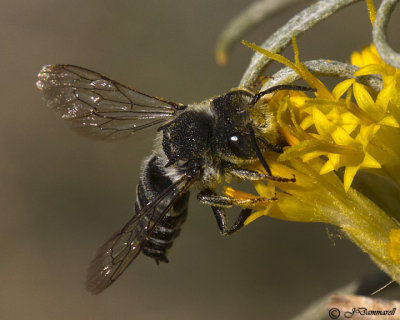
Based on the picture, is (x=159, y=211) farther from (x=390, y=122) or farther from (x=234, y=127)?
(x=390, y=122)

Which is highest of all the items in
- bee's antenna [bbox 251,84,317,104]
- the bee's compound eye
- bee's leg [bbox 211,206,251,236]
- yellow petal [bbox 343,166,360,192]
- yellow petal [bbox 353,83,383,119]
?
bee's antenna [bbox 251,84,317,104]

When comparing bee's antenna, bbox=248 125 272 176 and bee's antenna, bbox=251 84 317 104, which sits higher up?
bee's antenna, bbox=251 84 317 104

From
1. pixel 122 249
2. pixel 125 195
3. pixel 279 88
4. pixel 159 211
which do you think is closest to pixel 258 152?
pixel 279 88

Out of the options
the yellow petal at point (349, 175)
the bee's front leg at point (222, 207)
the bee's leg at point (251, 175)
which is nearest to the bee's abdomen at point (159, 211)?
the bee's front leg at point (222, 207)

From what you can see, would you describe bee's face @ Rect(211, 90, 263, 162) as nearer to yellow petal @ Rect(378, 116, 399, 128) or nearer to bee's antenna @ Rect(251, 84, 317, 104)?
bee's antenna @ Rect(251, 84, 317, 104)

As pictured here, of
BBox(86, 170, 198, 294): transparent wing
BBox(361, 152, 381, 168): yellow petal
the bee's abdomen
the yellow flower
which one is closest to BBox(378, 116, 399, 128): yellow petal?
the yellow flower

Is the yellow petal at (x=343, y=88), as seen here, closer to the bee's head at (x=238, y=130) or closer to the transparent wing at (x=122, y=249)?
the bee's head at (x=238, y=130)

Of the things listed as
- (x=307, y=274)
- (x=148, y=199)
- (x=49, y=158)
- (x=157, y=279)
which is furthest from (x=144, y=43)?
(x=148, y=199)
